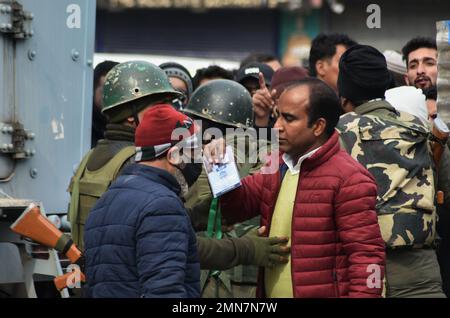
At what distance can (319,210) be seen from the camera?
187 inches

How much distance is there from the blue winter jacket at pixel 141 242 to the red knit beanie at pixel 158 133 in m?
0.08

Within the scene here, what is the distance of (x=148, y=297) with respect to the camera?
4.15 meters

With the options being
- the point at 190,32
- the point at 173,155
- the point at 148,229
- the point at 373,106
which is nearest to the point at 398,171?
the point at 373,106

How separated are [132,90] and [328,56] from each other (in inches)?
99.7

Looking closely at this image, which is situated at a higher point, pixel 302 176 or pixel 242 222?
pixel 302 176

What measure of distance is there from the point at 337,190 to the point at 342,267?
0.34m

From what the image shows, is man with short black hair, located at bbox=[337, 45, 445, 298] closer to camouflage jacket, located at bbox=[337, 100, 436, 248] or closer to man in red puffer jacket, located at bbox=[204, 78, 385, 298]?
camouflage jacket, located at bbox=[337, 100, 436, 248]

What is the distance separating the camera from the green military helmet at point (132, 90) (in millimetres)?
5820

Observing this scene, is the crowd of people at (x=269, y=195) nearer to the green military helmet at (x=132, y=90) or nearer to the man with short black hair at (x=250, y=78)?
the green military helmet at (x=132, y=90)

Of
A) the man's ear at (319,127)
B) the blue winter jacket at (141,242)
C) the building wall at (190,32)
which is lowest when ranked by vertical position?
the building wall at (190,32)

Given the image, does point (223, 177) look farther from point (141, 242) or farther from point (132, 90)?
point (132, 90)

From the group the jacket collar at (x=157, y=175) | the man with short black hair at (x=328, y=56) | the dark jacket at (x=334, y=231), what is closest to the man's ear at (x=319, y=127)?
the dark jacket at (x=334, y=231)
